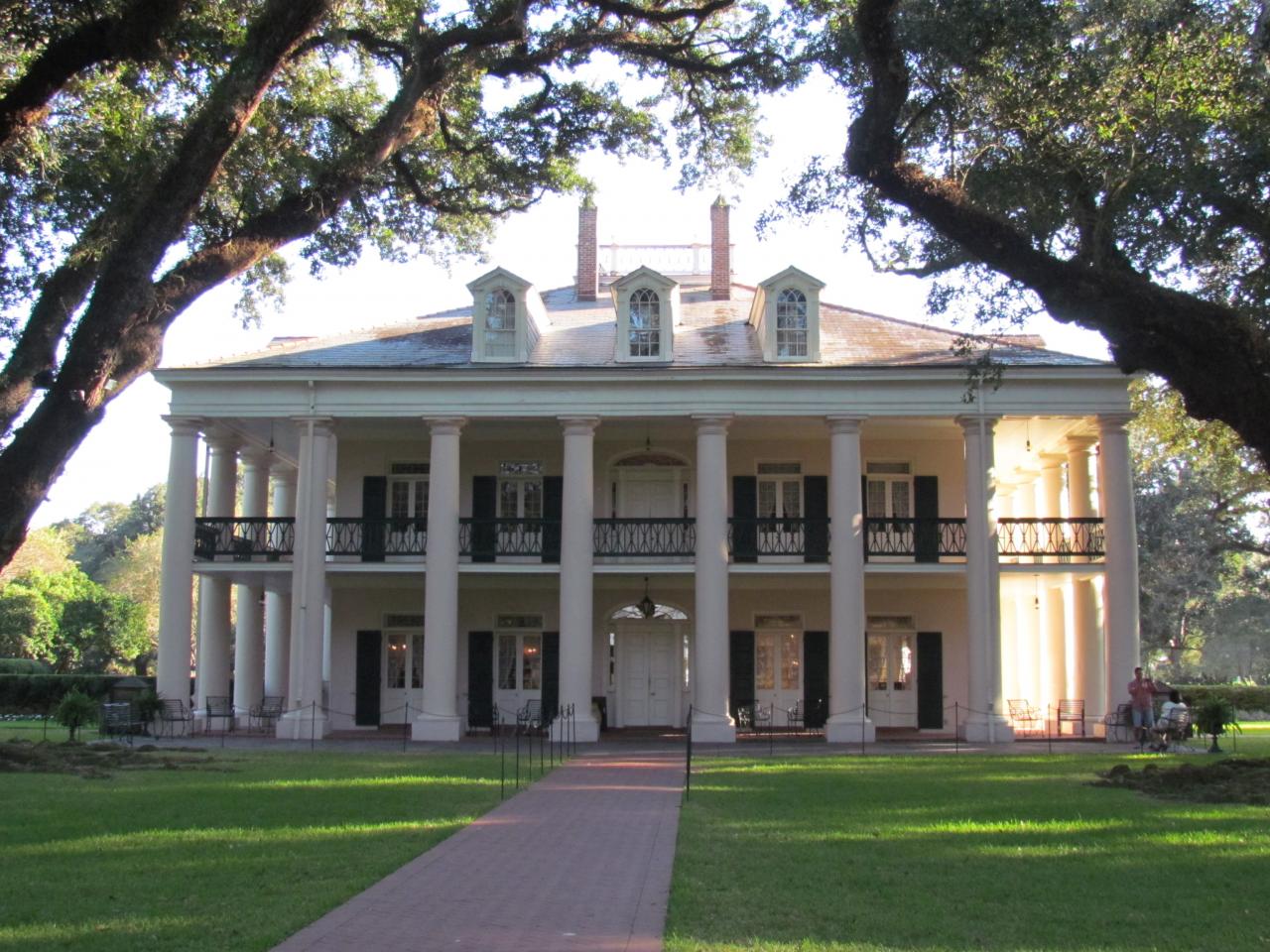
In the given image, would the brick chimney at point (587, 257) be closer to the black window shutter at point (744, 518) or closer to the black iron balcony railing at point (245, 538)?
the black window shutter at point (744, 518)

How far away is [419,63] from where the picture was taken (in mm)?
16078

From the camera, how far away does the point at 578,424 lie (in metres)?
25.6

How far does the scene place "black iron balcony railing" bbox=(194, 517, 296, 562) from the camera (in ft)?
86.4

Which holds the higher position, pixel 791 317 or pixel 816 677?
pixel 791 317

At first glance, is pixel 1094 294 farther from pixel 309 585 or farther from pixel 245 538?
pixel 245 538

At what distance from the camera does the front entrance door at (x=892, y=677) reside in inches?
1127

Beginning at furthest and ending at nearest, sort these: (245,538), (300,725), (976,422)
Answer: (245,538), (976,422), (300,725)

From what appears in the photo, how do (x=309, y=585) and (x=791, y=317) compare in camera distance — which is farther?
(x=791, y=317)

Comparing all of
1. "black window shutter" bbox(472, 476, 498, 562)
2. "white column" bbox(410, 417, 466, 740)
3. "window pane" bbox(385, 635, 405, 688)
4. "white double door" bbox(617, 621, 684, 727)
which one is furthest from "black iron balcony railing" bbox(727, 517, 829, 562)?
"window pane" bbox(385, 635, 405, 688)

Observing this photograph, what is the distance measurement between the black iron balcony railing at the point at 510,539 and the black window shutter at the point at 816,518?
527 cm

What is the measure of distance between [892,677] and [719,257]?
10.8 metres

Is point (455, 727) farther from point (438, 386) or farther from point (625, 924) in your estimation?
point (625, 924)

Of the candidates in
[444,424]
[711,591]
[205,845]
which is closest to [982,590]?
[711,591]

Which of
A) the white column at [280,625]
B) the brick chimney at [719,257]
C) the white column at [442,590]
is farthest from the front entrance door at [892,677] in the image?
the white column at [280,625]
